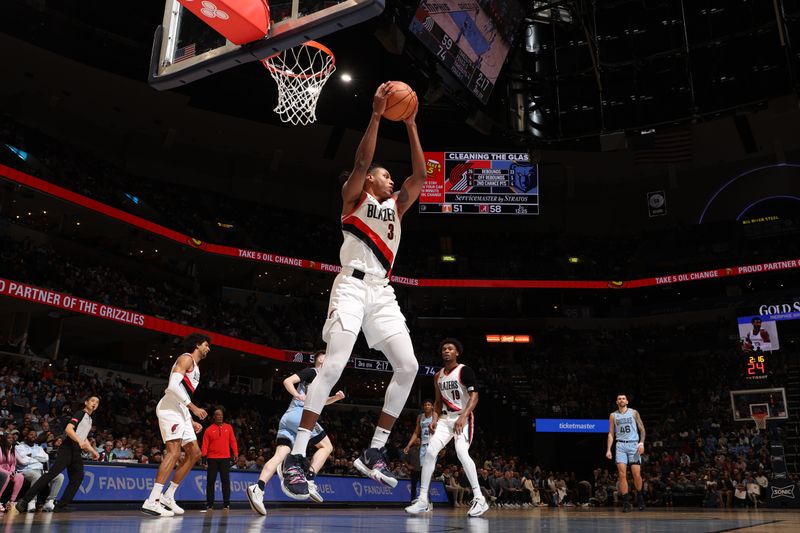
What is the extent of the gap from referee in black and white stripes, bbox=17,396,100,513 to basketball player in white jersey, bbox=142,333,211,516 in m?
1.59

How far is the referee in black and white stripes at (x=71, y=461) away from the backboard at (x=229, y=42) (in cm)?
457

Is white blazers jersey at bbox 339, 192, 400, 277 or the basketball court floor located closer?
the basketball court floor

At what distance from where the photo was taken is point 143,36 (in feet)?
77.8

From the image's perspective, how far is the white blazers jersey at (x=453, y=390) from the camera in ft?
28.9

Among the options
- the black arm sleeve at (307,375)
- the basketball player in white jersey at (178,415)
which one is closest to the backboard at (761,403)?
the black arm sleeve at (307,375)

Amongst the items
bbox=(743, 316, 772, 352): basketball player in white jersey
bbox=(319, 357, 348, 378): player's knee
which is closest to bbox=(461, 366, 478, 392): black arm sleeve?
bbox=(319, 357, 348, 378): player's knee

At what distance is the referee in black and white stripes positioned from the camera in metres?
9.10

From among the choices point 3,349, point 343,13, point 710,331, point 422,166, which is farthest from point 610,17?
point 3,349

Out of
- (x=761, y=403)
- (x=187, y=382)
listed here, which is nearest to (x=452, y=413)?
(x=187, y=382)

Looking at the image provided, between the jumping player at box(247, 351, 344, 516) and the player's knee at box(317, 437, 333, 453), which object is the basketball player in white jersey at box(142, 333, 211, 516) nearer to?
the jumping player at box(247, 351, 344, 516)

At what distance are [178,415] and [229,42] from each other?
14.2ft

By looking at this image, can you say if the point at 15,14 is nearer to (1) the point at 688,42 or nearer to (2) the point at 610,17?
(2) the point at 610,17

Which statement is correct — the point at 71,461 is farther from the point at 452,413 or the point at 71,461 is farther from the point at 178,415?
the point at 452,413

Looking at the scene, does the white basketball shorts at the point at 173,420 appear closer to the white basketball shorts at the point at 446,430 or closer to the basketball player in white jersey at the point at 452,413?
the basketball player in white jersey at the point at 452,413
